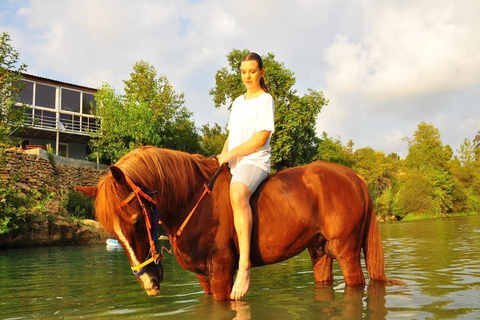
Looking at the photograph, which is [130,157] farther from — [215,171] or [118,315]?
[118,315]

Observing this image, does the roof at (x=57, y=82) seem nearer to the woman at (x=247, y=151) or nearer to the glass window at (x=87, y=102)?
the glass window at (x=87, y=102)

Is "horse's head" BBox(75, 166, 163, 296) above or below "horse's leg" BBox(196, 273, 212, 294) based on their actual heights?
above

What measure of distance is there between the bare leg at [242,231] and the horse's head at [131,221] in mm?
683

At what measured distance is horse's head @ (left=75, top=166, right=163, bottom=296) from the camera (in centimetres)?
317

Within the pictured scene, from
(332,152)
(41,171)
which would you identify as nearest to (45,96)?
(41,171)

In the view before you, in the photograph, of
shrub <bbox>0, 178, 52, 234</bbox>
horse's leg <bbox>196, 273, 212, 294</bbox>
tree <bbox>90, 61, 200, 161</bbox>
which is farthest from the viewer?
tree <bbox>90, 61, 200, 161</bbox>

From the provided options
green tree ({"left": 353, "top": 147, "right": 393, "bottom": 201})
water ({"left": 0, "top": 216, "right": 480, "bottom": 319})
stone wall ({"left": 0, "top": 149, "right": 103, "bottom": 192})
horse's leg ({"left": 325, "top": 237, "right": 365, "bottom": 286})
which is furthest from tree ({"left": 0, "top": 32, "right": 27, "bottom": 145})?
green tree ({"left": 353, "top": 147, "right": 393, "bottom": 201})

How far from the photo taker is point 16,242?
16.8 metres

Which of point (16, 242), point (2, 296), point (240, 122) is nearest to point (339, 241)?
point (240, 122)

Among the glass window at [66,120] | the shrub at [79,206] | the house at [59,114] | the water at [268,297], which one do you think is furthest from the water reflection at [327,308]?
the glass window at [66,120]

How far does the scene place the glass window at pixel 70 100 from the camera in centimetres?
3475

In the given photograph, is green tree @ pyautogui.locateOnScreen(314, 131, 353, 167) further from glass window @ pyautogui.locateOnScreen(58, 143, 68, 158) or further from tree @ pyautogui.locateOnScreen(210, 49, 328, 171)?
glass window @ pyautogui.locateOnScreen(58, 143, 68, 158)

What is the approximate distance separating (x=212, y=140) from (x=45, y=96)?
1877 centimetres

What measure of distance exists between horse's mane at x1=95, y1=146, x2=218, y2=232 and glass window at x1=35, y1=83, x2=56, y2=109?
33.6 metres
